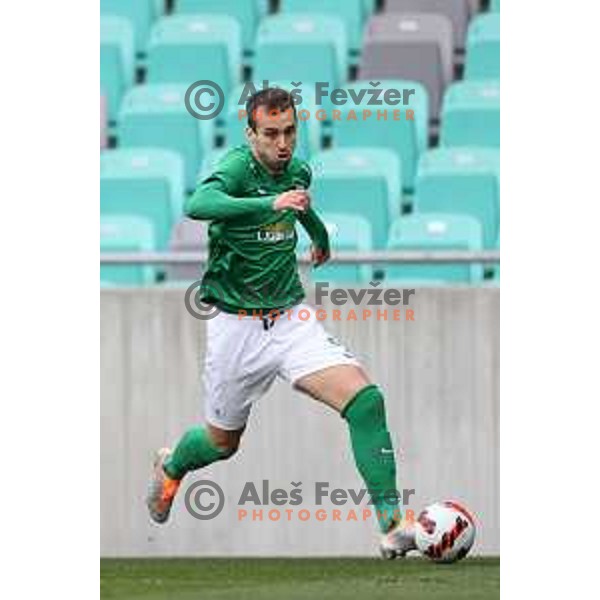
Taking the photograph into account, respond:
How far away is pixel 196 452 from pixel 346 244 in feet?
8.72

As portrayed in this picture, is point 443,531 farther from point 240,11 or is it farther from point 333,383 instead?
point 240,11

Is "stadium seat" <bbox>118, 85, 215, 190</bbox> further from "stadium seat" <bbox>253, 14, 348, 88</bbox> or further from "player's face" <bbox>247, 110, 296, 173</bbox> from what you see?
"player's face" <bbox>247, 110, 296, 173</bbox>

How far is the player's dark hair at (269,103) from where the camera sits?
436 inches

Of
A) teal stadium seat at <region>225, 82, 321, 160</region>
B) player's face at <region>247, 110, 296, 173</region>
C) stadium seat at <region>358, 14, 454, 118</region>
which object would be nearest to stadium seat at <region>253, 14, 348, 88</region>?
stadium seat at <region>358, 14, 454, 118</region>

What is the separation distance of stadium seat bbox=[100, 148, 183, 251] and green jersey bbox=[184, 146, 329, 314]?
370cm

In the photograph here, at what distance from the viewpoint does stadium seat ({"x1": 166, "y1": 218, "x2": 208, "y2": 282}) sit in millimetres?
14406

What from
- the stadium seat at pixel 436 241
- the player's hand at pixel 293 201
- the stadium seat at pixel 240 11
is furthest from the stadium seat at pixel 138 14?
the player's hand at pixel 293 201

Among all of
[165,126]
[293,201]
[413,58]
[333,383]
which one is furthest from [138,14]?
[293,201]

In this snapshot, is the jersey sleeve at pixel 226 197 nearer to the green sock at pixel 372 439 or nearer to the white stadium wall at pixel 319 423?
the green sock at pixel 372 439

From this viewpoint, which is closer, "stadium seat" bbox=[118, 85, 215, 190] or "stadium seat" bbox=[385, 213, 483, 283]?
"stadium seat" bbox=[385, 213, 483, 283]

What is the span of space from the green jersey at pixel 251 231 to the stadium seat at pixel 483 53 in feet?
15.9

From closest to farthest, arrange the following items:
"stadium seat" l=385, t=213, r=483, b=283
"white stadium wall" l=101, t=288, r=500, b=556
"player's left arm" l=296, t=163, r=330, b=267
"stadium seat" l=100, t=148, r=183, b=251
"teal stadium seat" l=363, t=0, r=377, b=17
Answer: "player's left arm" l=296, t=163, r=330, b=267, "white stadium wall" l=101, t=288, r=500, b=556, "stadium seat" l=385, t=213, r=483, b=283, "stadium seat" l=100, t=148, r=183, b=251, "teal stadium seat" l=363, t=0, r=377, b=17
